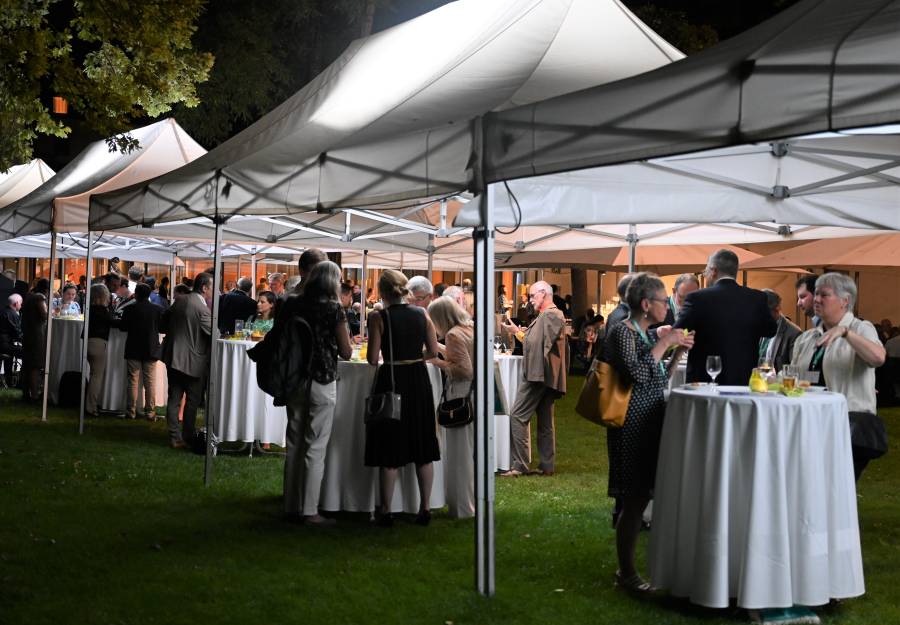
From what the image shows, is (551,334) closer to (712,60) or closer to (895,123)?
(712,60)

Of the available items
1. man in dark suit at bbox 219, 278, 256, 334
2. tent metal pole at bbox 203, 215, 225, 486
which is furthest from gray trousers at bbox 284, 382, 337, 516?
man in dark suit at bbox 219, 278, 256, 334

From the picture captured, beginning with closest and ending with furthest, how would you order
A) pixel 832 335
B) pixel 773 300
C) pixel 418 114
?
1. pixel 832 335
2. pixel 418 114
3. pixel 773 300

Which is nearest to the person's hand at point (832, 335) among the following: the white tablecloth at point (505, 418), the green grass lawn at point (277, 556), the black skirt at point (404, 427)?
the green grass lawn at point (277, 556)

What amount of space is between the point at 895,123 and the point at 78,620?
4508 millimetres

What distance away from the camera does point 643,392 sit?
6172 millimetres

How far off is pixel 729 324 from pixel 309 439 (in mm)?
3171

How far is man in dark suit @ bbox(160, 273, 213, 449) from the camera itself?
40.1 feet

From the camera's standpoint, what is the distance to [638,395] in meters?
6.17

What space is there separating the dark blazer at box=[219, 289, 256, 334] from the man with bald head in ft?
14.4

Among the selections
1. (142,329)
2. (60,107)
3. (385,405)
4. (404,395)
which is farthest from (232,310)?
(60,107)

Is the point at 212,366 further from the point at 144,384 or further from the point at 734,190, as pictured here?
the point at 144,384

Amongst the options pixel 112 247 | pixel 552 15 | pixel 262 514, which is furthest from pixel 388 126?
pixel 112 247

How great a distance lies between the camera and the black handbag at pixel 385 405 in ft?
26.2

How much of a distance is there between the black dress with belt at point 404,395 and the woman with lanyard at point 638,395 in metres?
2.27
